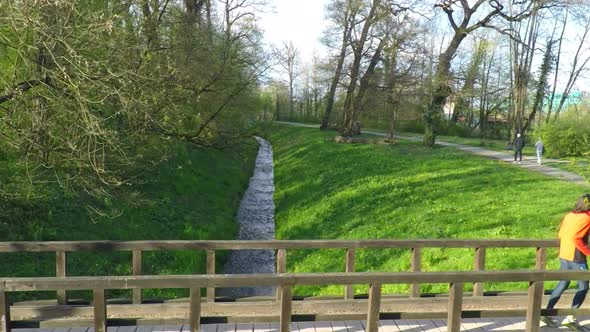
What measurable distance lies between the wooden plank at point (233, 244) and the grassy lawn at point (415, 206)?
8.87ft

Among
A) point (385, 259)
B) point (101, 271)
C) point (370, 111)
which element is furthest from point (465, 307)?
point (370, 111)

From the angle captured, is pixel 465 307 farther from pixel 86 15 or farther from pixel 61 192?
pixel 61 192

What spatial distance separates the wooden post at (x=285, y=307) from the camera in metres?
4.50

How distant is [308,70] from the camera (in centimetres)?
7619

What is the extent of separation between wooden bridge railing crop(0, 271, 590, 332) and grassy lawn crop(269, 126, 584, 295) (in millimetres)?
4275

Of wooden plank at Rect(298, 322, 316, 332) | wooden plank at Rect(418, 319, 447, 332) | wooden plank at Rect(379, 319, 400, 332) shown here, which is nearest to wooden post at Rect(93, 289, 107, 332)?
wooden plank at Rect(298, 322, 316, 332)

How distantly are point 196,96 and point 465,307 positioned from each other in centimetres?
964

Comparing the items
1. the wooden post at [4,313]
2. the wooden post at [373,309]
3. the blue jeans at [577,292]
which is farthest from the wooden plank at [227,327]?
the blue jeans at [577,292]

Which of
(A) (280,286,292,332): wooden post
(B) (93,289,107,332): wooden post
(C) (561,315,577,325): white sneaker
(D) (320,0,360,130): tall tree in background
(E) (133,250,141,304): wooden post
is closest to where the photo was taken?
(B) (93,289,107,332): wooden post

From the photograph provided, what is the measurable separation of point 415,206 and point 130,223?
28.1 ft

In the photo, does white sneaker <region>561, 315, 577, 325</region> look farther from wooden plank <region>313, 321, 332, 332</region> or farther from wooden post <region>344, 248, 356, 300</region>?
wooden plank <region>313, 321, 332, 332</region>

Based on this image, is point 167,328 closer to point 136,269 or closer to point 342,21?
point 136,269

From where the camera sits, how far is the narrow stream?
12.4m

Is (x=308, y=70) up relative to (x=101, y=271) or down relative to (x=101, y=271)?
up
